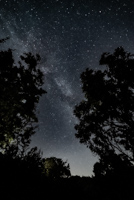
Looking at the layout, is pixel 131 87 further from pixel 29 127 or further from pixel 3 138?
pixel 3 138

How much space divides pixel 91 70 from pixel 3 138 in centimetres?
1228

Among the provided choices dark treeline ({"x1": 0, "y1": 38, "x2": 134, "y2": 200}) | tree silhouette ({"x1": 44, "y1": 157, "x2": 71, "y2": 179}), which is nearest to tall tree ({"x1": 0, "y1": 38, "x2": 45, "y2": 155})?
dark treeline ({"x1": 0, "y1": 38, "x2": 134, "y2": 200})

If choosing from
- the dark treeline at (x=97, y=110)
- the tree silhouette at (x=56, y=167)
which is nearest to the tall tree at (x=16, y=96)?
the dark treeline at (x=97, y=110)

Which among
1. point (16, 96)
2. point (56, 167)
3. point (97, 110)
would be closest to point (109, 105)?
point (97, 110)

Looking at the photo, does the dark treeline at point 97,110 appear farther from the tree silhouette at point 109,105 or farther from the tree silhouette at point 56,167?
the tree silhouette at point 56,167

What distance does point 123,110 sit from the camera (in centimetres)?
1321

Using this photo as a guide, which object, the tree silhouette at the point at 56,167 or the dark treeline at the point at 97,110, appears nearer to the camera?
the dark treeline at the point at 97,110

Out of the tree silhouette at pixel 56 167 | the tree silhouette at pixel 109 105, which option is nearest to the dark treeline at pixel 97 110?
the tree silhouette at pixel 109 105

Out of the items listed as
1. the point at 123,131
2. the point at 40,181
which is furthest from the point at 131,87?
the point at 40,181

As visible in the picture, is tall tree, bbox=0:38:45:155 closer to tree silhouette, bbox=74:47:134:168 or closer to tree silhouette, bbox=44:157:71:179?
tree silhouette, bbox=74:47:134:168

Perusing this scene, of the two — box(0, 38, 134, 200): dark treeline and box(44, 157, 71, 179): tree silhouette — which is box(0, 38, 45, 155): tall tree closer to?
box(0, 38, 134, 200): dark treeline

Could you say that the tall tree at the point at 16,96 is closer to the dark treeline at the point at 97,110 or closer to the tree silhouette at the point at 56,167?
the dark treeline at the point at 97,110

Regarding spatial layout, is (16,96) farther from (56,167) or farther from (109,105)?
(56,167)

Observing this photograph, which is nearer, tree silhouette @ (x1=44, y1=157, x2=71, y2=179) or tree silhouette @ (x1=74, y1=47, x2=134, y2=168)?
tree silhouette @ (x1=74, y1=47, x2=134, y2=168)
